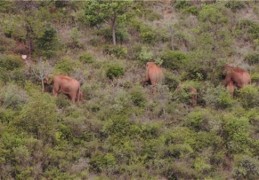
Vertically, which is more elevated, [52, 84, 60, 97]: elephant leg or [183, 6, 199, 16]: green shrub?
[183, 6, 199, 16]: green shrub

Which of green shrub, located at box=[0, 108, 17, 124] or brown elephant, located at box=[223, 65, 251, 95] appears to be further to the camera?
brown elephant, located at box=[223, 65, 251, 95]

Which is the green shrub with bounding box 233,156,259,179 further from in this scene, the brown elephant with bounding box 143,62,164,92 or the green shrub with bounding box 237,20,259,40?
the green shrub with bounding box 237,20,259,40

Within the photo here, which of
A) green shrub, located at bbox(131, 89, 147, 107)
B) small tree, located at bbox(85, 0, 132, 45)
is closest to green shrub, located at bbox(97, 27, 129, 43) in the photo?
small tree, located at bbox(85, 0, 132, 45)

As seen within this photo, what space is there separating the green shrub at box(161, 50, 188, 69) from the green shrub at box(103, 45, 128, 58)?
148 cm

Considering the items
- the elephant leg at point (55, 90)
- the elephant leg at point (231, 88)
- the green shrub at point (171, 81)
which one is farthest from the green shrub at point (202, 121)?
the elephant leg at point (55, 90)

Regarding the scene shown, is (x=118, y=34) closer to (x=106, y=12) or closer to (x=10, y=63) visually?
(x=106, y=12)

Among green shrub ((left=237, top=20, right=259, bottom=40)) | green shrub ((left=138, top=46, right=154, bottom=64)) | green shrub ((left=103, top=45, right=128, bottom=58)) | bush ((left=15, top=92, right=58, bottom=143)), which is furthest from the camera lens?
green shrub ((left=237, top=20, right=259, bottom=40))

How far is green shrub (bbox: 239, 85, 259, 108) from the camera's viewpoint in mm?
20375

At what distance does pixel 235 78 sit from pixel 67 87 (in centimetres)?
573

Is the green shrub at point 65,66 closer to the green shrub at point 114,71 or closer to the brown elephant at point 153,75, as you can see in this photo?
the green shrub at point 114,71

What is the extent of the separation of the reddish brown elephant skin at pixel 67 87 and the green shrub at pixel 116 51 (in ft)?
12.9

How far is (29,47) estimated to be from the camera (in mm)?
23000

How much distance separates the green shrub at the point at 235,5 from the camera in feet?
92.7

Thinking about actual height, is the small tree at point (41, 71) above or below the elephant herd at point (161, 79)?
above
